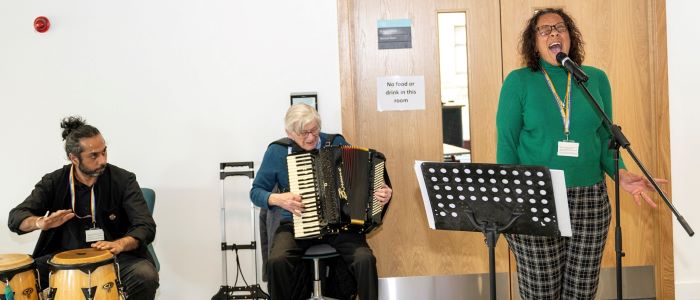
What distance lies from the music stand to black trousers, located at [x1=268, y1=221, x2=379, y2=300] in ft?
3.06

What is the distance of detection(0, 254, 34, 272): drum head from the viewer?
2.69 m

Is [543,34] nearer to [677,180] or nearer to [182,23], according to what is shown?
[677,180]

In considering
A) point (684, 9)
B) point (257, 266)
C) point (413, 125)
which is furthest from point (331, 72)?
point (684, 9)

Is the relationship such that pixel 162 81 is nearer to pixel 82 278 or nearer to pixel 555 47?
pixel 82 278

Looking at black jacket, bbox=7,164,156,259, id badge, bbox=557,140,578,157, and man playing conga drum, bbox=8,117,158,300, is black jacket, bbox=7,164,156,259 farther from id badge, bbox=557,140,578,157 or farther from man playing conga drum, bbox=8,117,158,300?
id badge, bbox=557,140,578,157

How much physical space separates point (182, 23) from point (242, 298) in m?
1.63

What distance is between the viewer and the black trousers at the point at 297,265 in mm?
3037

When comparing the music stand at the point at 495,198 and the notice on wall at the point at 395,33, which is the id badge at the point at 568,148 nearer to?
the music stand at the point at 495,198

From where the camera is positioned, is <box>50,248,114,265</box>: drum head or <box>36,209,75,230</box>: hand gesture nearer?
<box>50,248,114,265</box>: drum head

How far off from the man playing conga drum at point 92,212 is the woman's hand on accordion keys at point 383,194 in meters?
1.12

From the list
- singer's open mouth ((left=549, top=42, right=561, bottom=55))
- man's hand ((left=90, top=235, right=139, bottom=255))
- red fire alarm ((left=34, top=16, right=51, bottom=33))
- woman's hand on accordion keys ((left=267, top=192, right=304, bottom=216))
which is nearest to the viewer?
singer's open mouth ((left=549, top=42, right=561, bottom=55))

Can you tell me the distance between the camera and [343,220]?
3.01 m

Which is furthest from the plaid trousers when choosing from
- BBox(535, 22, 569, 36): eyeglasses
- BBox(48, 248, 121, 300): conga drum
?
BBox(48, 248, 121, 300): conga drum

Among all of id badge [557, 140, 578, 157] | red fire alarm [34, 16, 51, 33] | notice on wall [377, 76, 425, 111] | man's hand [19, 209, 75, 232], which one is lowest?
man's hand [19, 209, 75, 232]
